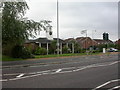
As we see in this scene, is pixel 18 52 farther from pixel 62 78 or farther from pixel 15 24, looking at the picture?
pixel 62 78

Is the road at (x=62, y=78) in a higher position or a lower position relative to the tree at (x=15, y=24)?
lower

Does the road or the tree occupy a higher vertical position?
the tree

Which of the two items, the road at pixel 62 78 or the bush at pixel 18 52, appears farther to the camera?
the bush at pixel 18 52

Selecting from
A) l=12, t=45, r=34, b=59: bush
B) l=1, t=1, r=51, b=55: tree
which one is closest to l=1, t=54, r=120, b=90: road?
l=1, t=1, r=51, b=55: tree

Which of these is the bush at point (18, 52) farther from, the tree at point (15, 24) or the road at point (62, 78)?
the road at point (62, 78)

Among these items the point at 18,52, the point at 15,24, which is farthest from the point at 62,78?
the point at 18,52

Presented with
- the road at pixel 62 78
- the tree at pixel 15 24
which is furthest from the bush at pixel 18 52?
the road at pixel 62 78

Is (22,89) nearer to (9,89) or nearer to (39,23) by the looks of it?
(9,89)

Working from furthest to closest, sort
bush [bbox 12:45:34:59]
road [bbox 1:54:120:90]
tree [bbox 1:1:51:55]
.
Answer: bush [bbox 12:45:34:59], tree [bbox 1:1:51:55], road [bbox 1:54:120:90]

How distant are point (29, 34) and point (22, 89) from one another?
61.2 feet

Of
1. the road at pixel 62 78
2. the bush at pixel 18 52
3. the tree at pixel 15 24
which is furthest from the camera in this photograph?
the bush at pixel 18 52

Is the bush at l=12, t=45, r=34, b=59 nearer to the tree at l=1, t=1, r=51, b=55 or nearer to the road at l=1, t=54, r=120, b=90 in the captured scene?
the tree at l=1, t=1, r=51, b=55

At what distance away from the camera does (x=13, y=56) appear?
109ft

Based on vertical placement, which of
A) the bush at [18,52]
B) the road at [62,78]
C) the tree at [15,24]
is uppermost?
the tree at [15,24]
